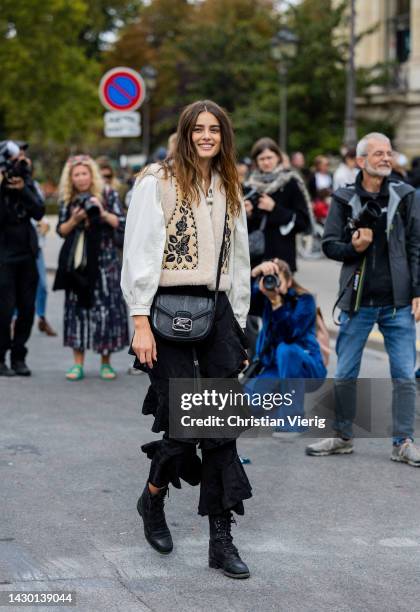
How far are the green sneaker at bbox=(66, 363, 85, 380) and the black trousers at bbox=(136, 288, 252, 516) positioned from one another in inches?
174

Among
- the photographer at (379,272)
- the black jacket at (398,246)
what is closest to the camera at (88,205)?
the photographer at (379,272)

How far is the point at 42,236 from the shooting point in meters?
11.8

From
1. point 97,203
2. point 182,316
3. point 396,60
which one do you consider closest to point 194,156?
point 182,316

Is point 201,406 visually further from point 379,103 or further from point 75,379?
point 379,103

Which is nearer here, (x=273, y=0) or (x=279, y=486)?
(x=279, y=486)

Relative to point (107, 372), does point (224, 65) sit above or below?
above

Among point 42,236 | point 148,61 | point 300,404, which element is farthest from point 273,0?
point 300,404

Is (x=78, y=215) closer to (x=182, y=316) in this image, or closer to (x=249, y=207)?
(x=249, y=207)

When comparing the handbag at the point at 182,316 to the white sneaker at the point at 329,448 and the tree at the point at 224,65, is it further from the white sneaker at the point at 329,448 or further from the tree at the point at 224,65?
the tree at the point at 224,65

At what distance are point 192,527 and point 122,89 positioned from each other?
34.4 feet

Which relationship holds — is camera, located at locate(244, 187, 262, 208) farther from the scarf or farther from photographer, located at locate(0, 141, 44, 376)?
photographer, located at locate(0, 141, 44, 376)

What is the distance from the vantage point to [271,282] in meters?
7.39

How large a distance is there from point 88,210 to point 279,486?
3471 millimetres

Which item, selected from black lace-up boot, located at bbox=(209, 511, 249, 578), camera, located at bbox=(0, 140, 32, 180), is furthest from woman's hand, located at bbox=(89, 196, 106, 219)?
black lace-up boot, located at bbox=(209, 511, 249, 578)
